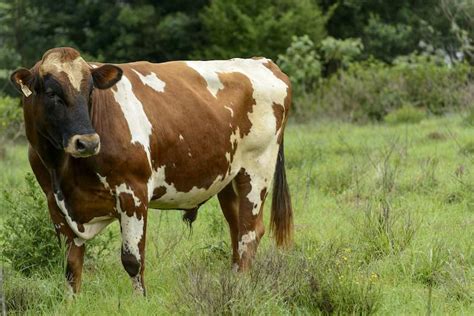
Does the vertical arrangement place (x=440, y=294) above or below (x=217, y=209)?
above

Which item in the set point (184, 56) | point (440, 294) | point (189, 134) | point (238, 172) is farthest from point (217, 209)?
point (184, 56)

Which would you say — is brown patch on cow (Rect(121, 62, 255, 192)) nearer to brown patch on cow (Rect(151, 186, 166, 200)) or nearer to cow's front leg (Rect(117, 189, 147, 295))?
brown patch on cow (Rect(151, 186, 166, 200))

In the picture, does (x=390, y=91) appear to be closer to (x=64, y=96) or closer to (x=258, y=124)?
(x=258, y=124)

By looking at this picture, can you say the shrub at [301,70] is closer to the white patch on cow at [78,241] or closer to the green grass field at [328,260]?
the green grass field at [328,260]

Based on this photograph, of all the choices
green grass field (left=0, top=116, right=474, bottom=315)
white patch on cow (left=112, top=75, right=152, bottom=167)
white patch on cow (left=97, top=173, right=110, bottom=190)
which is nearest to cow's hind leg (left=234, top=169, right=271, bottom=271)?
green grass field (left=0, top=116, right=474, bottom=315)

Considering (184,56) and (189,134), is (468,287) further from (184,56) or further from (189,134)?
(184,56)

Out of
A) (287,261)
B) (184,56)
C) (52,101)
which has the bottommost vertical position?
(184,56)

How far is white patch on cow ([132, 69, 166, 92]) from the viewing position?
6.02 meters

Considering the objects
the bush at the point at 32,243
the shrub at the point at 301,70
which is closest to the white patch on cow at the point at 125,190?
the bush at the point at 32,243

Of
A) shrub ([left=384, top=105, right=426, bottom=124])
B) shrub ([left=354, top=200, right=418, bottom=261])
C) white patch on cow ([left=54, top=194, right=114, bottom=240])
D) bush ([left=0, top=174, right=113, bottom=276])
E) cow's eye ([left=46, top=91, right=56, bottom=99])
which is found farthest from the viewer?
shrub ([left=384, top=105, right=426, bottom=124])

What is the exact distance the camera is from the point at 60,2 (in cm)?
2786

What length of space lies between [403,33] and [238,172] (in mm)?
22702

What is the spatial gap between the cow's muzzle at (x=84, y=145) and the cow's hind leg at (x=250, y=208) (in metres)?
1.98

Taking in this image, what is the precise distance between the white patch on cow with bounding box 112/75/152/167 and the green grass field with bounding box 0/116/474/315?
2.89 ft
